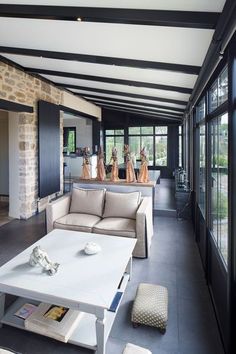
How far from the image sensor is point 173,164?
434 inches

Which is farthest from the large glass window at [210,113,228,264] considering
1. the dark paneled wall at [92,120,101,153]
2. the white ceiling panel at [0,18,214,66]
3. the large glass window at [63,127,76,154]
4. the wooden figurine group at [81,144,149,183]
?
the large glass window at [63,127,76,154]

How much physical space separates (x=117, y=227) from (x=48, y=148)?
329 centimetres

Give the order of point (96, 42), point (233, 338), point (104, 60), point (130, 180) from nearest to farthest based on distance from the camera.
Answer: point (233, 338) < point (96, 42) < point (104, 60) < point (130, 180)

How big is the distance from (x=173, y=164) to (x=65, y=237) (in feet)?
28.9

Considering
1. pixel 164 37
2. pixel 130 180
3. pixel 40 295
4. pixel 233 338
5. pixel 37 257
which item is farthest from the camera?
pixel 130 180

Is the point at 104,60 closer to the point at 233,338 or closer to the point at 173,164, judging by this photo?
the point at 233,338

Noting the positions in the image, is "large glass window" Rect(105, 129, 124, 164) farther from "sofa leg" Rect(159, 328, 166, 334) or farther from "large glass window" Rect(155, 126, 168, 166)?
"sofa leg" Rect(159, 328, 166, 334)

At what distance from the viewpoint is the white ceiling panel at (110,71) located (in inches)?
142

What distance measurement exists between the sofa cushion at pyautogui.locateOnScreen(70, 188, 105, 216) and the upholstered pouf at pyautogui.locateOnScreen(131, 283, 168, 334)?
1.83 m

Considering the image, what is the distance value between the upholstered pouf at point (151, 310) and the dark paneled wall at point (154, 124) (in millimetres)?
9059

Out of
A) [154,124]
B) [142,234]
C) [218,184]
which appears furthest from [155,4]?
[154,124]

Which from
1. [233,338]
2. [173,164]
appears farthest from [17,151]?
[173,164]

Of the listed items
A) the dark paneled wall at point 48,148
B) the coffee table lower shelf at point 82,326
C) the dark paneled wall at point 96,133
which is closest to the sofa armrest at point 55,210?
the coffee table lower shelf at point 82,326

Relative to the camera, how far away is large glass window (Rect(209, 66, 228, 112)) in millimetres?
2078
